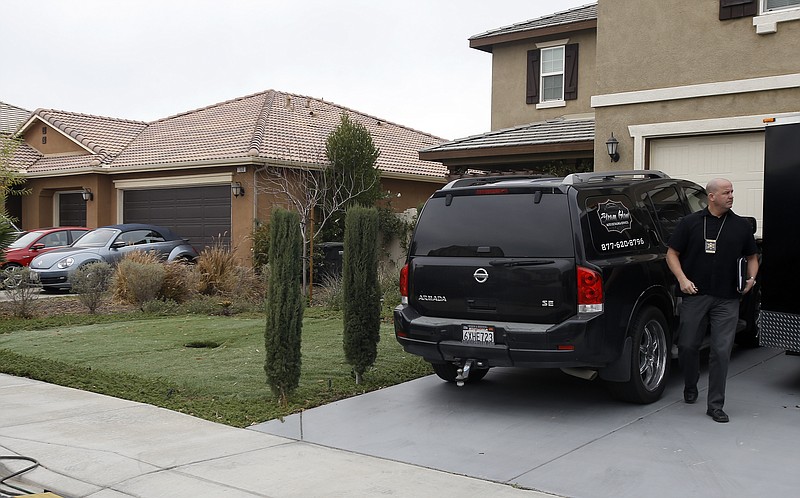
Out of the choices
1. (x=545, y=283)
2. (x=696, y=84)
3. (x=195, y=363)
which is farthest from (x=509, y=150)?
(x=545, y=283)

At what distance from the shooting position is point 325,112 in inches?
1113

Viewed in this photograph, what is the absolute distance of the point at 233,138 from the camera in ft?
A: 76.4

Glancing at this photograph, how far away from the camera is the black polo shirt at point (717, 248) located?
693 centimetres

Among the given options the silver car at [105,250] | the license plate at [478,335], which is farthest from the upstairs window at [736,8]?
the silver car at [105,250]

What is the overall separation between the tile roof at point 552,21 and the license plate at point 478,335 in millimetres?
14077

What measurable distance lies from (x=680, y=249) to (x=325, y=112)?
A: 22.2 meters

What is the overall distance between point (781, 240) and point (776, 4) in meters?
4.77

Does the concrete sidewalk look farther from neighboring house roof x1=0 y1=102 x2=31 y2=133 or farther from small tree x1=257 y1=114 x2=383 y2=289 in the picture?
neighboring house roof x1=0 y1=102 x2=31 y2=133

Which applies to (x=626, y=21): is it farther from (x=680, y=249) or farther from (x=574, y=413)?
(x=574, y=413)

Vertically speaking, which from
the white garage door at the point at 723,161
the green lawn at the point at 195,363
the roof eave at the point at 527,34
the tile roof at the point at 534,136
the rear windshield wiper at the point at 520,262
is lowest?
the green lawn at the point at 195,363

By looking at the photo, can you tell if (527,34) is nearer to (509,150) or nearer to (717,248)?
(509,150)

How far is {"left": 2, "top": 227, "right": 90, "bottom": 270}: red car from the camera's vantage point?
2064 cm

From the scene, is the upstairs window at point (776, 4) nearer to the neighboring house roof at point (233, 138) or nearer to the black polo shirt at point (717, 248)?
the black polo shirt at point (717, 248)

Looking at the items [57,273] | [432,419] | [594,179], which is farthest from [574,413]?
[57,273]
